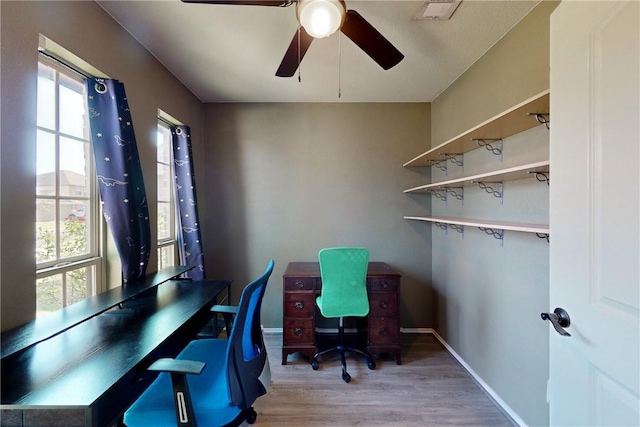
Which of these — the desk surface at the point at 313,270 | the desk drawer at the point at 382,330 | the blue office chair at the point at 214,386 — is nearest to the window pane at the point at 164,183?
the desk surface at the point at 313,270

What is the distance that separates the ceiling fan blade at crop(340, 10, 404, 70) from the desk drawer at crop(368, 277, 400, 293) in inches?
69.5

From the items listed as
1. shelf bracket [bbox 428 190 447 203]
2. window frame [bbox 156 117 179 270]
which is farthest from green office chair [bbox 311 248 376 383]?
window frame [bbox 156 117 179 270]

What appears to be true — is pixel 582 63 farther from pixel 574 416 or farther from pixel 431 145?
pixel 431 145

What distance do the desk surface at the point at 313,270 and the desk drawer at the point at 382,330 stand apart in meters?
0.42

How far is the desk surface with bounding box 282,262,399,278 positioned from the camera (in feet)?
7.91

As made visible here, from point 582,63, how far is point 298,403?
2382mm

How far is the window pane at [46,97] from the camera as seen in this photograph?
130 cm

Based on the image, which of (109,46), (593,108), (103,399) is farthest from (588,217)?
(109,46)

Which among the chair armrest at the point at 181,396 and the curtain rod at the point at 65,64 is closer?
the chair armrest at the point at 181,396

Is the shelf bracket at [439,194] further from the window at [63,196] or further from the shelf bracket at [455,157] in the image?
the window at [63,196]

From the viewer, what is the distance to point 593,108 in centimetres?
80

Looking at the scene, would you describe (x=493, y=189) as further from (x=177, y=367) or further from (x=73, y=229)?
(x=73, y=229)

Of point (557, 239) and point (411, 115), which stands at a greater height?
point (411, 115)

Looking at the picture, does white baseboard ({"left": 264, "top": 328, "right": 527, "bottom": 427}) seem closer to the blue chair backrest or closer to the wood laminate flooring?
the wood laminate flooring
